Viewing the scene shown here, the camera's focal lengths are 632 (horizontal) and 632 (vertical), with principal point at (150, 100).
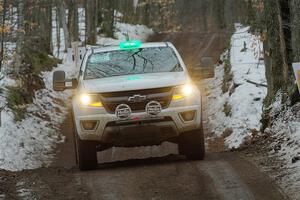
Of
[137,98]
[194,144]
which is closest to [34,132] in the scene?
[194,144]

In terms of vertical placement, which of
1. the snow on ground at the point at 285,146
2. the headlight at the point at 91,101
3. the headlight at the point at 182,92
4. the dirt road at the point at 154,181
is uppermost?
the headlight at the point at 182,92

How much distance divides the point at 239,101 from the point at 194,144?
9.21m

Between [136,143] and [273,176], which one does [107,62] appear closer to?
[136,143]

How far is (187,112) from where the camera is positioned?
31.2 feet

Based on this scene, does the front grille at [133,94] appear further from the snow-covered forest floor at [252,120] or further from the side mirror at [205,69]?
the snow-covered forest floor at [252,120]

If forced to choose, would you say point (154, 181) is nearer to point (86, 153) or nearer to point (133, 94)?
point (133, 94)

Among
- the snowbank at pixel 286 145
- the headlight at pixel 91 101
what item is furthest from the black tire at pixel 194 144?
the headlight at pixel 91 101

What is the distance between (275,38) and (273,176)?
462 cm

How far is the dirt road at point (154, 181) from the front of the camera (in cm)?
757

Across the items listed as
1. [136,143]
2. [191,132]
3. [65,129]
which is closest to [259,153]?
[191,132]

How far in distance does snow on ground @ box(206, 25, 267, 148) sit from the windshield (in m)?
4.80

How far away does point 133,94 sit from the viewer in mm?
9375

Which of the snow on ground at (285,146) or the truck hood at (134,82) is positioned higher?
the truck hood at (134,82)

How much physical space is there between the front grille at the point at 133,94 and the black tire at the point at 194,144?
881 millimetres
